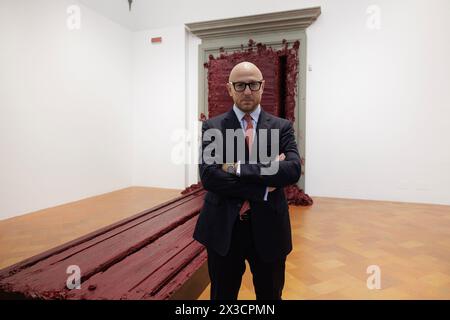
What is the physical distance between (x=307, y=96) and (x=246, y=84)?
425 cm

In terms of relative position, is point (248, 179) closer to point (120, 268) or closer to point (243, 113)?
point (243, 113)

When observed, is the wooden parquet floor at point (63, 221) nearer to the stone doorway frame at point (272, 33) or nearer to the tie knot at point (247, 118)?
the tie knot at point (247, 118)

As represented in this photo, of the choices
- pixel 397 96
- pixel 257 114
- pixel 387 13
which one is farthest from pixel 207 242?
pixel 387 13

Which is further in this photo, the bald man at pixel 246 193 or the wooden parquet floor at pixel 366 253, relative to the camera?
the wooden parquet floor at pixel 366 253

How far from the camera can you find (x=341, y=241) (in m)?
2.99

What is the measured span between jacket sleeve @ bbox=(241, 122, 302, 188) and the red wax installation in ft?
2.85

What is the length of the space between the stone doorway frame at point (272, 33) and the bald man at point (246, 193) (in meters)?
3.95

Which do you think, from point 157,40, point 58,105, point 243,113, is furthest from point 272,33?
point 243,113

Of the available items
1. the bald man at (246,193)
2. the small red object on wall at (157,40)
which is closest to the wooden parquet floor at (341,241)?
the bald man at (246,193)

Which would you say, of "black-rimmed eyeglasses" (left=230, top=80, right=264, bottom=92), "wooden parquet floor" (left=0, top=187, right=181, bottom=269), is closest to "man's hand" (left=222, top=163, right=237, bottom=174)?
"black-rimmed eyeglasses" (left=230, top=80, right=264, bottom=92)

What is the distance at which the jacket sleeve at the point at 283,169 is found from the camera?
1.17m

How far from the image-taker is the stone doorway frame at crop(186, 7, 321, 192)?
4891 mm

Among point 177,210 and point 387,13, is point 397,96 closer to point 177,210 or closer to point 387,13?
point 387,13

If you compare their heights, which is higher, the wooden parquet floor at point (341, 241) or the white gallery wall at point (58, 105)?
the white gallery wall at point (58, 105)
